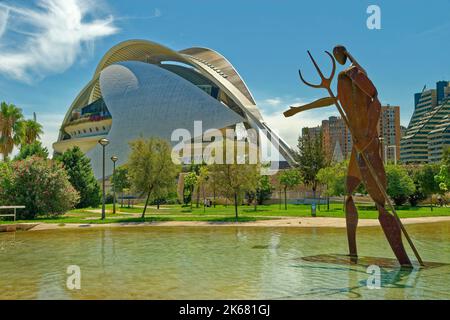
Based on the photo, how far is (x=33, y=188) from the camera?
84.5 ft

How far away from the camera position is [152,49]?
242 feet

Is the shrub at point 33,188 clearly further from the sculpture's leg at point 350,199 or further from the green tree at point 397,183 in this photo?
the green tree at point 397,183

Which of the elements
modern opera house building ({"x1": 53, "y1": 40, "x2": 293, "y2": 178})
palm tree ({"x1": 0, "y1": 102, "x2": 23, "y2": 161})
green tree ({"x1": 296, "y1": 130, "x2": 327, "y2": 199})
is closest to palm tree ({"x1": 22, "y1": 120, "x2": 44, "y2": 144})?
palm tree ({"x1": 0, "y1": 102, "x2": 23, "y2": 161})

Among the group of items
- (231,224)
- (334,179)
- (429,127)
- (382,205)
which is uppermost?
(429,127)

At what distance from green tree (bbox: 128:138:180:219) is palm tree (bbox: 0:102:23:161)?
73.6ft

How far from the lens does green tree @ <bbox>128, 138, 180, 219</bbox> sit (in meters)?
25.8

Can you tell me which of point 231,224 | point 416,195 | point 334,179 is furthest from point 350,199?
point 416,195

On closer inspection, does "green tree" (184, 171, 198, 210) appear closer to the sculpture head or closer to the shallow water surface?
the shallow water surface

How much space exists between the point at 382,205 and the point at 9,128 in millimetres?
41333

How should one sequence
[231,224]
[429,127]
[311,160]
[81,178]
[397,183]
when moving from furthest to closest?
[429,127]
[311,160]
[81,178]
[397,183]
[231,224]

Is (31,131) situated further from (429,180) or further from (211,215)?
(429,180)

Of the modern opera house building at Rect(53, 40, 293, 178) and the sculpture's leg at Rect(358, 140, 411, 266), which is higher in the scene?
the modern opera house building at Rect(53, 40, 293, 178)
